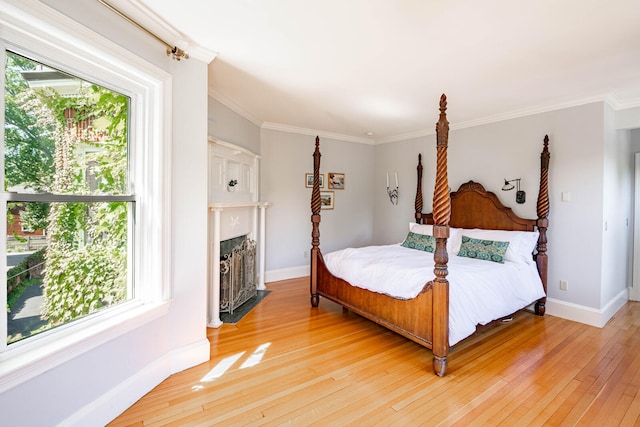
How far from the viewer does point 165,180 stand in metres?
2.10

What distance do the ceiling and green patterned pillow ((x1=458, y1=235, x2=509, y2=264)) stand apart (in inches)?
62.8

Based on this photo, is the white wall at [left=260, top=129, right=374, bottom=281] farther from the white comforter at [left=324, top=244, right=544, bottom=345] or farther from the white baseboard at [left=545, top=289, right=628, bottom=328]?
the white baseboard at [left=545, top=289, right=628, bottom=328]

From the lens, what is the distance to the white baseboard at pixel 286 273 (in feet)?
15.6

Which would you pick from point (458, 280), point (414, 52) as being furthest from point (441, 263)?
point (414, 52)

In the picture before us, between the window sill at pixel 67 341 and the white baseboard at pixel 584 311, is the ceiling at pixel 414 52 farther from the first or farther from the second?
the white baseboard at pixel 584 311

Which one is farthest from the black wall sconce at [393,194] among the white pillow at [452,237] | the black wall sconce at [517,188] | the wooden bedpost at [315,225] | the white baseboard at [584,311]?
the white baseboard at [584,311]

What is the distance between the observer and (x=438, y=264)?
233 centimetres

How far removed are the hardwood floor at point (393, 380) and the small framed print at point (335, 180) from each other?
2641 millimetres

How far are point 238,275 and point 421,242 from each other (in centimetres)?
236

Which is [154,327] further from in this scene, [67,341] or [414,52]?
[414,52]

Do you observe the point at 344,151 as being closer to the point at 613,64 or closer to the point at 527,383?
the point at 613,64

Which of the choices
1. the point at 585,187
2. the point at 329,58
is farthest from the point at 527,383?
the point at 329,58

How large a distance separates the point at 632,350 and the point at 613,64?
2.46 meters

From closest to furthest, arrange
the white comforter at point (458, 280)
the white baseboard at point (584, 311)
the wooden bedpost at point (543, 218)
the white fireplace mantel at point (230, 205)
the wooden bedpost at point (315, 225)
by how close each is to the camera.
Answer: the white comforter at point (458, 280)
the white fireplace mantel at point (230, 205)
the white baseboard at point (584, 311)
the wooden bedpost at point (543, 218)
the wooden bedpost at point (315, 225)
